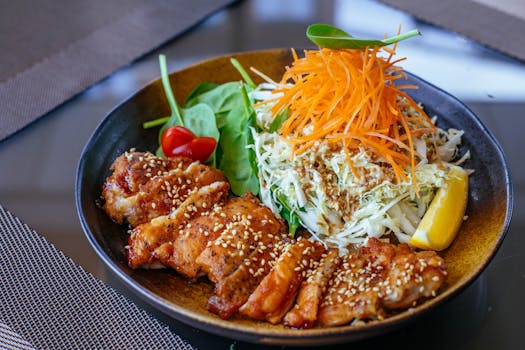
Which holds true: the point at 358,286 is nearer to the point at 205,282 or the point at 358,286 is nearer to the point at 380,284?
the point at 380,284

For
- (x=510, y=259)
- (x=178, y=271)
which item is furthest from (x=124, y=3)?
(x=510, y=259)

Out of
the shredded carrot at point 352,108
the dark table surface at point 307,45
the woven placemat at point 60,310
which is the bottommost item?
the woven placemat at point 60,310

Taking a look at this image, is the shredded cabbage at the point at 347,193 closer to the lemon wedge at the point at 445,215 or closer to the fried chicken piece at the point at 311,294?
the lemon wedge at the point at 445,215

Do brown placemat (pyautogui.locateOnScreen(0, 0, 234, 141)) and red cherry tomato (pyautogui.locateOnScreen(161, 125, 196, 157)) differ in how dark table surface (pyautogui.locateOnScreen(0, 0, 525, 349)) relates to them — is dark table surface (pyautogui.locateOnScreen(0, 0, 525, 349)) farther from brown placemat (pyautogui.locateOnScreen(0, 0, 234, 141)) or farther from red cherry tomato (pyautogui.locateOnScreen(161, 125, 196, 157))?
red cherry tomato (pyautogui.locateOnScreen(161, 125, 196, 157))

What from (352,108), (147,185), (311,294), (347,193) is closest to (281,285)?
(311,294)

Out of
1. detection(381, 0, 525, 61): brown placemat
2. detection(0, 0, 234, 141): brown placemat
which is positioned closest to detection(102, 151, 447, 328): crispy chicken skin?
detection(0, 0, 234, 141): brown placemat

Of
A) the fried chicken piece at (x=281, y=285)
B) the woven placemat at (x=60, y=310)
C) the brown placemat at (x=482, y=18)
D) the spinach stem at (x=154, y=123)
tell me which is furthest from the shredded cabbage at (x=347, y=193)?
the brown placemat at (x=482, y=18)
